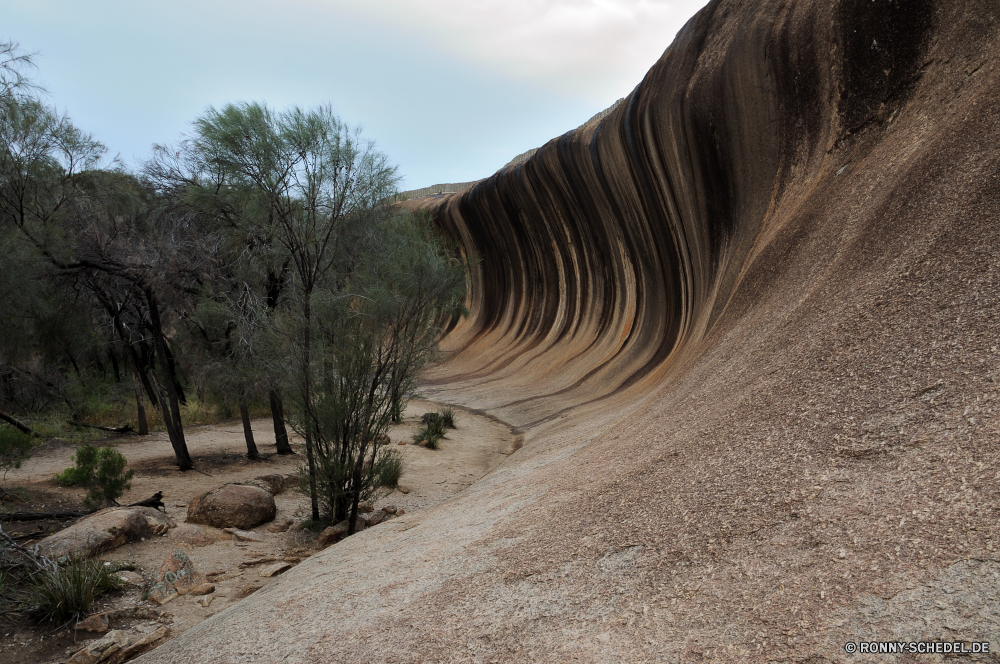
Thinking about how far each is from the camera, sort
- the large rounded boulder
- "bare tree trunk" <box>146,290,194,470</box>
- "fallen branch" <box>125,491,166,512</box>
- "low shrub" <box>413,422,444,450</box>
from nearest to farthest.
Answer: the large rounded boulder
"fallen branch" <box>125,491,166,512</box>
"bare tree trunk" <box>146,290,194,470</box>
"low shrub" <box>413,422,444,450</box>

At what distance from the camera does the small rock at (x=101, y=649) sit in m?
3.64

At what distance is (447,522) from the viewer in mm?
4500

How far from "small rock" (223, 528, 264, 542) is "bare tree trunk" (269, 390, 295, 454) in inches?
146

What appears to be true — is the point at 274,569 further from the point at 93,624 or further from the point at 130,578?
the point at 93,624

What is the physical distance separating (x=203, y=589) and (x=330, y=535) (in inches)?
60.1

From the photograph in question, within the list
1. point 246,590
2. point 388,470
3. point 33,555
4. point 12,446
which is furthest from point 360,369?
point 12,446

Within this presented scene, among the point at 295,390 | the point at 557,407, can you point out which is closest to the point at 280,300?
the point at 295,390

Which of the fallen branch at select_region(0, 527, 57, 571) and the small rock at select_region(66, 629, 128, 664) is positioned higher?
the fallen branch at select_region(0, 527, 57, 571)

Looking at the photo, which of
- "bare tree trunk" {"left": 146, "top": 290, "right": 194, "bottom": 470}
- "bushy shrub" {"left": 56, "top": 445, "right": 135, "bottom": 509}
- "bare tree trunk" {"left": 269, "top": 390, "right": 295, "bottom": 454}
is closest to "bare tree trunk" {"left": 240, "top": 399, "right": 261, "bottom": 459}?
"bare tree trunk" {"left": 269, "top": 390, "right": 295, "bottom": 454}

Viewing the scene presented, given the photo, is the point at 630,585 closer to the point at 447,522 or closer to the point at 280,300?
the point at 447,522

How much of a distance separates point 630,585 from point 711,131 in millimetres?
8175

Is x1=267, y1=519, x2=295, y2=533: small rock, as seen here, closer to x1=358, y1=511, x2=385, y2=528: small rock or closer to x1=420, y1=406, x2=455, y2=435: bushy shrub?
x1=358, y1=511, x2=385, y2=528: small rock

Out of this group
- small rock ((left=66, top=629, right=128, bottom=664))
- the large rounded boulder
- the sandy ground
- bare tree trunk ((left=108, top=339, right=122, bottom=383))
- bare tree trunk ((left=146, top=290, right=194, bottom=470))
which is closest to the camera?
small rock ((left=66, top=629, right=128, bottom=664))

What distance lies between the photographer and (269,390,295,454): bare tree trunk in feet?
33.4
